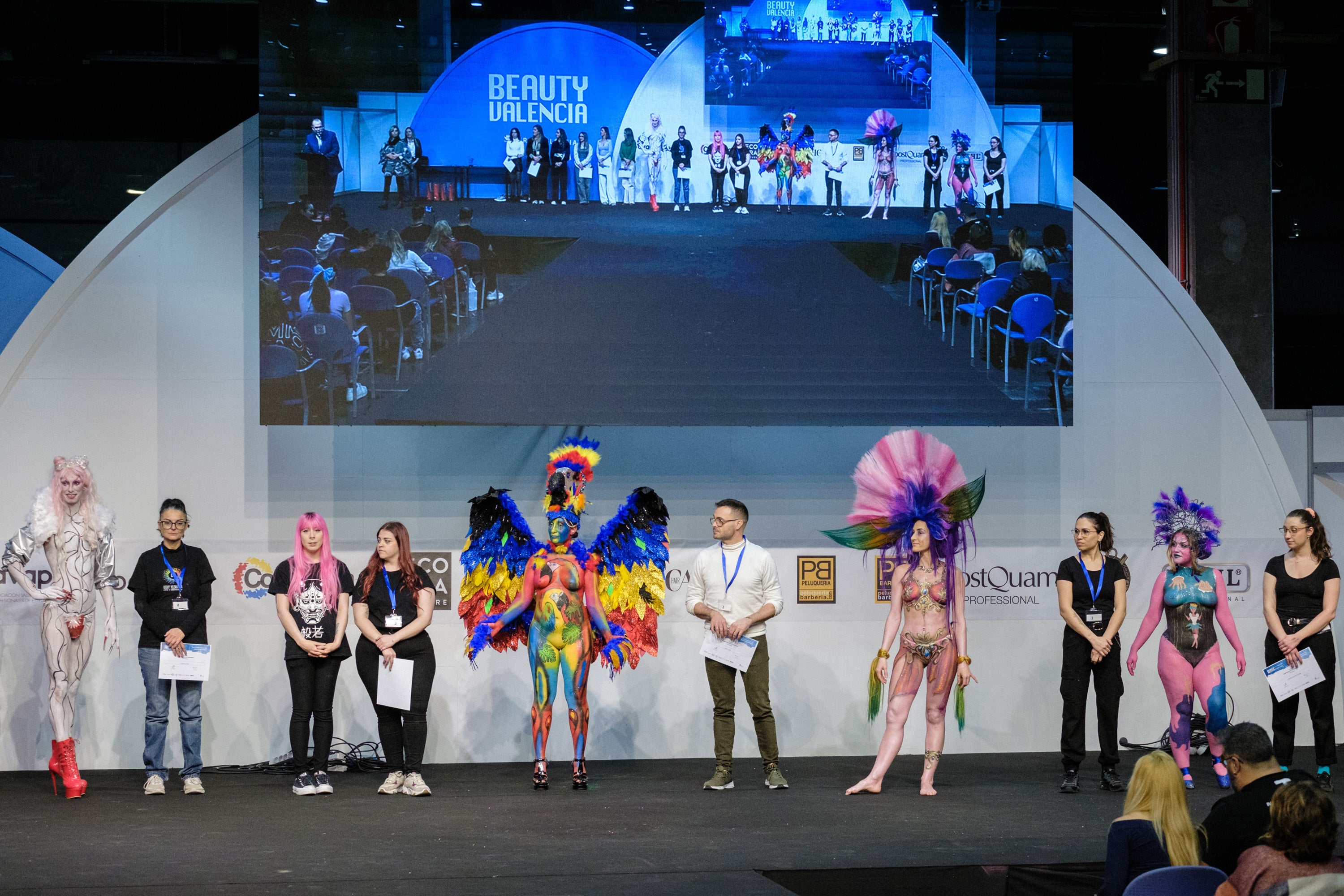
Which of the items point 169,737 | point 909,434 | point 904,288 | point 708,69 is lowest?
point 169,737

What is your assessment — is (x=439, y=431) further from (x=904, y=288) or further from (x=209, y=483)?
(x=904, y=288)

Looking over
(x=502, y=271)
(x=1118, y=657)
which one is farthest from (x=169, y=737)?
(x=1118, y=657)

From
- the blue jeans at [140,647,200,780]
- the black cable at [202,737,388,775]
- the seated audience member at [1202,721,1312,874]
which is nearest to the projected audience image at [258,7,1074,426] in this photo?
the blue jeans at [140,647,200,780]

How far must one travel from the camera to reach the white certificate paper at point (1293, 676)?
7.17 m

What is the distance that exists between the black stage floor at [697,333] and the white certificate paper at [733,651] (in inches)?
59.8

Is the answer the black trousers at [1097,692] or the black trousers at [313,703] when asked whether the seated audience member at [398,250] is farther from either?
the black trousers at [1097,692]

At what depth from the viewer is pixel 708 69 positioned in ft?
27.0

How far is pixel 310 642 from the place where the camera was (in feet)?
23.0

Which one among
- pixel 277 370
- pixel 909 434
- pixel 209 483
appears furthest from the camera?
pixel 209 483

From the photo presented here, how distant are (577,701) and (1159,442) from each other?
4431 millimetres

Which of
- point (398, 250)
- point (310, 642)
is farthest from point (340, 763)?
point (398, 250)

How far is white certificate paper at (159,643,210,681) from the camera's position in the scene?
7.03 m

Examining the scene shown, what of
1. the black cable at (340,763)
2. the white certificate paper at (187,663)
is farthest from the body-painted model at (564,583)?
the white certificate paper at (187,663)

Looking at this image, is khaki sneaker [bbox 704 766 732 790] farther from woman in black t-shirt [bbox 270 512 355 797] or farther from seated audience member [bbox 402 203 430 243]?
seated audience member [bbox 402 203 430 243]
